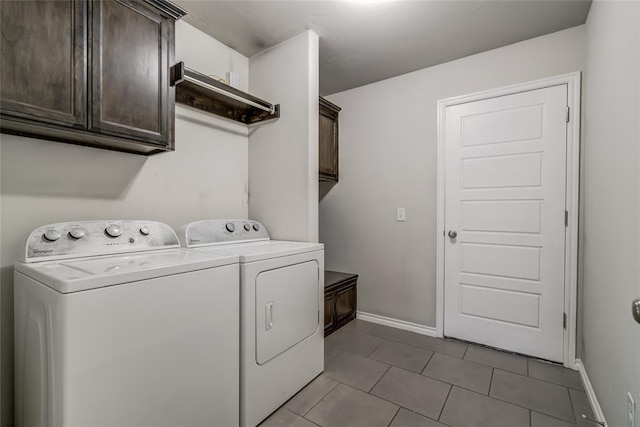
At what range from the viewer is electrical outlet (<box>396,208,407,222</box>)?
2775 mm

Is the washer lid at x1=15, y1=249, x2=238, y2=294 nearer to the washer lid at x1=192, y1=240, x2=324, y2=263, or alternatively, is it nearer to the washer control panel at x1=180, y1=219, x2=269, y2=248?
the washer lid at x1=192, y1=240, x2=324, y2=263

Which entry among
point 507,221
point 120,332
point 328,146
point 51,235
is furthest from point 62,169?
point 507,221

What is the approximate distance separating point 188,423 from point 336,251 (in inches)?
85.5

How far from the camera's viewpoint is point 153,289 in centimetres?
112

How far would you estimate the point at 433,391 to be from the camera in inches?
71.5

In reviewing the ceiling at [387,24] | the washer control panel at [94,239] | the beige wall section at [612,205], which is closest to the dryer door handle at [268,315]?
the washer control panel at [94,239]

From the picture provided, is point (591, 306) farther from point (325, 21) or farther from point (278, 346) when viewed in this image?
point (325, 21)

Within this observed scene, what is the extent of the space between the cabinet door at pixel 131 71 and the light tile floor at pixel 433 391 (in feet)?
5.55

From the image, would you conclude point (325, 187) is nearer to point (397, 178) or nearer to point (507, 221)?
point (397, 178)

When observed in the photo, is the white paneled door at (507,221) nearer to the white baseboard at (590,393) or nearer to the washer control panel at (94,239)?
the white baseboard at (590,393)

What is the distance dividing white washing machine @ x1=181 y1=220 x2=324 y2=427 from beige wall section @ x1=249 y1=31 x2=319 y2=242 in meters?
0.32

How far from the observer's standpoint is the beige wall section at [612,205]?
1.13m

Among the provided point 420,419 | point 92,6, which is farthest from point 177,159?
point 420,419

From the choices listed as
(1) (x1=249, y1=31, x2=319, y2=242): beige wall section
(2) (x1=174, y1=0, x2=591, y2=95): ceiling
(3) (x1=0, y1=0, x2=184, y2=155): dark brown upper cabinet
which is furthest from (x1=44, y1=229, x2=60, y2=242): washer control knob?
(2) (x1=174, y1=0, x2=591, y2=95): ceiling
